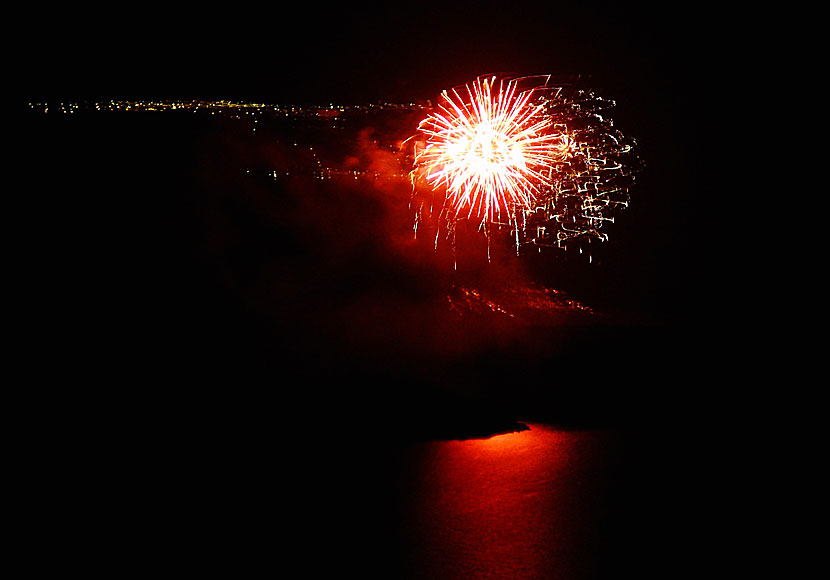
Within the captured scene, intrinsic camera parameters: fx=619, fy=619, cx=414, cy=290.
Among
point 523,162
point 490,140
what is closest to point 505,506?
point 490,140

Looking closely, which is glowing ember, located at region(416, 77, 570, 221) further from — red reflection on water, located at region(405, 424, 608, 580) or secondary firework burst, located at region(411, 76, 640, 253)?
red reflection on water, located at region(405, 424, 608, 580)

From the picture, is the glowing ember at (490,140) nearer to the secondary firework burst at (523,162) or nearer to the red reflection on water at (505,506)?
the secondary firework burst at (523,162)

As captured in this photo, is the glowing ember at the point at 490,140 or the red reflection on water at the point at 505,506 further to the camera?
the glowing ember at the point at 490,140

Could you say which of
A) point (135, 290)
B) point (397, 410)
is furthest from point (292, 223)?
point (397, 410)

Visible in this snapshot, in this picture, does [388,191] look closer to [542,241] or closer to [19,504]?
[542,241]

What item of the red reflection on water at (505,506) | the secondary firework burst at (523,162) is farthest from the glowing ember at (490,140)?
the red reflection on water at (505,506)

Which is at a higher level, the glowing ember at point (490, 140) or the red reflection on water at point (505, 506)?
the glowing ember at point (490, 140)

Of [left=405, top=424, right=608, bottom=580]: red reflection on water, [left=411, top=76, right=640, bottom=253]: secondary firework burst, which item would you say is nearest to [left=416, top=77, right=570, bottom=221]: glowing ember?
[left=411, top=76, right=640, bottom=253]: secondary firework burst
